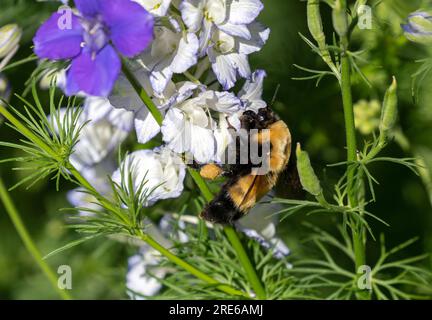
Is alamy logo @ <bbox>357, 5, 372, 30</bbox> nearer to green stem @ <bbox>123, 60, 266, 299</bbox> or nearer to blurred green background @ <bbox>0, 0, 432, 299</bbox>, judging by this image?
green stem @ <bbox>123, 60, 266, 299</bbox>

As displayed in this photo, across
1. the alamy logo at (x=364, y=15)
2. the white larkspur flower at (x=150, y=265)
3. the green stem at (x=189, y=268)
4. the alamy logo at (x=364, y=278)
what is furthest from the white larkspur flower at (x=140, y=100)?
the alamy logo at (x=364, y=278)

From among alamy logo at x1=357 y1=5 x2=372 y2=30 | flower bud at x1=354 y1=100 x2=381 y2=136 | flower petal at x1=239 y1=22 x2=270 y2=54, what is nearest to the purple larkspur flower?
flower petal at x1=239 y1=22 x2=270 y2=54

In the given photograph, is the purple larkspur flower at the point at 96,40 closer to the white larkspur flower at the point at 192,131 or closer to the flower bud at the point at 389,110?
the white larkspur flower at the point at 192,131

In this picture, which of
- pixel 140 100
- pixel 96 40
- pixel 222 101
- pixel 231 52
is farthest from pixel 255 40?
pixel 96 40

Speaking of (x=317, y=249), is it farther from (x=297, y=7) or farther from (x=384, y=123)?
(x=384, y=123)
